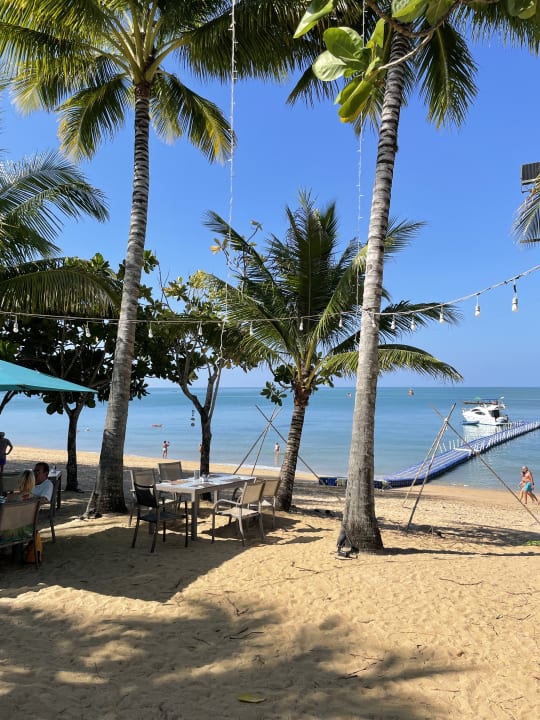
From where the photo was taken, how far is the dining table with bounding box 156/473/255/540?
7270mm

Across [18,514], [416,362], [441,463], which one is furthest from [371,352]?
[441,463]

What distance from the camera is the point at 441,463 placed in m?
28.2

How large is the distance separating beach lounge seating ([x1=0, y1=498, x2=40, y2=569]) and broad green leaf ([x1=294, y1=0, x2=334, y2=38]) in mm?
5880

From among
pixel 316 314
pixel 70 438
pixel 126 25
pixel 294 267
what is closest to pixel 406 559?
pixel 316 314

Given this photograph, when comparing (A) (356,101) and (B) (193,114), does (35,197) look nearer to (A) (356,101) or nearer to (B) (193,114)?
(B) (193,114)

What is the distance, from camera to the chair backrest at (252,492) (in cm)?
764

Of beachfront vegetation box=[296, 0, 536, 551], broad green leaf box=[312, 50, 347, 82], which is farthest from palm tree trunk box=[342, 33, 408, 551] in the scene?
broad green leaf box=[312, 50, 347, 82]

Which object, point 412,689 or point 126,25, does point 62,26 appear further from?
point 412,689

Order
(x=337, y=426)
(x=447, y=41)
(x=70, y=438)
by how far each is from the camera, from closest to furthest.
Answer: (x=447, y=41)
(x=70, y=438)
(x=337, y=426)

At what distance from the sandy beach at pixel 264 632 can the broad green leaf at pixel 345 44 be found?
3591mm

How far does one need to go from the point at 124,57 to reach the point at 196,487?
27.0 feet

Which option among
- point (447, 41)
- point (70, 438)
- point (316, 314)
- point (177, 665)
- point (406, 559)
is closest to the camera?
point (177, 665)

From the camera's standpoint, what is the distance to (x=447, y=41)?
27.3ft

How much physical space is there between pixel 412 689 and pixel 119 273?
12.0 m
